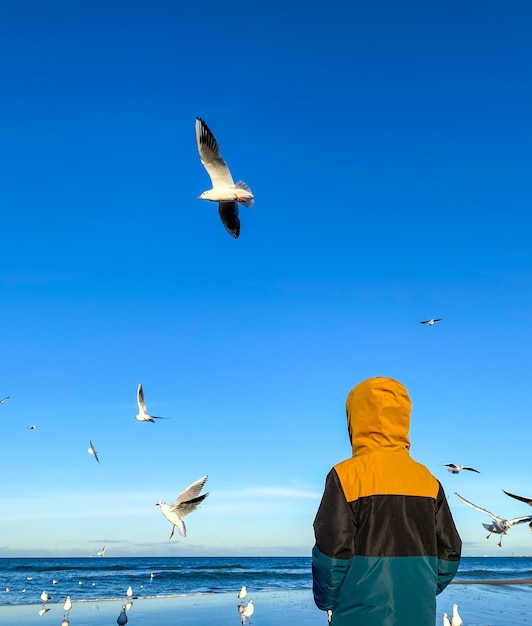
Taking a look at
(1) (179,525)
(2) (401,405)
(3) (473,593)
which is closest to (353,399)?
(2) (401,405)

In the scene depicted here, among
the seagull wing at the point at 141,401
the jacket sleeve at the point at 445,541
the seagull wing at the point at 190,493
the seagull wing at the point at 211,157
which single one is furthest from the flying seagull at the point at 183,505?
the jacket sleeve at the point at 445,541

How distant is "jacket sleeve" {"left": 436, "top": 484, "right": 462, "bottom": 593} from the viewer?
3.11 meters

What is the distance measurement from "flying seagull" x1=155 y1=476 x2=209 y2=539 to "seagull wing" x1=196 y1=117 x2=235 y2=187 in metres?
4.87

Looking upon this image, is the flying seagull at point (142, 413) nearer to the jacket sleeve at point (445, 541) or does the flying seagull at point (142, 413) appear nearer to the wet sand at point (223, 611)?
the wet sand at point (223, 611)

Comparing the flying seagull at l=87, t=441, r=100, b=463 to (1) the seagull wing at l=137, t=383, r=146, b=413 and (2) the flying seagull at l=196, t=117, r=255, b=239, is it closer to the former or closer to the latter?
(1) the seagull wing at l=137, t=383, r=146, b=413

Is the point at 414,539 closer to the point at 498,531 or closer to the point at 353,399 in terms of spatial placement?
the point at 353,399

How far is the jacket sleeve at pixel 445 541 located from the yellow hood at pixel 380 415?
340mm

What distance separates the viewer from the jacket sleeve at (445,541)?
122 inches

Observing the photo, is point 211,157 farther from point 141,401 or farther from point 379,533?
point 379,533

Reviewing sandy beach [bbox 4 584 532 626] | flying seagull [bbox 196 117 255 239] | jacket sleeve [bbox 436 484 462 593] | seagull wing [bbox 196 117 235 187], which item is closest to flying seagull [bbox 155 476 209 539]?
flying seagull [bbox 196 117 255 239]

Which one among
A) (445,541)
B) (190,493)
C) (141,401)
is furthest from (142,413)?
(445,541)

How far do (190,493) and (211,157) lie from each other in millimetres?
5334

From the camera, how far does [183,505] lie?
10164 mm

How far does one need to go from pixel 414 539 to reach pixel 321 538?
0.43m
